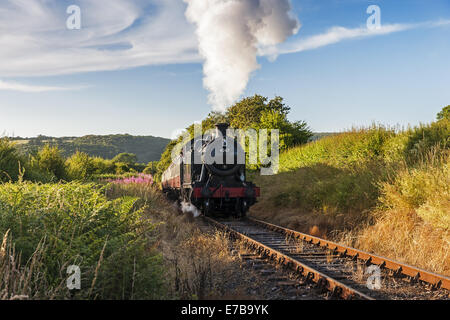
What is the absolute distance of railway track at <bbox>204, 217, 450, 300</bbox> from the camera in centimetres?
512

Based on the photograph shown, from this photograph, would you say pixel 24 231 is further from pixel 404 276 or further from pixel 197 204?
pixel 197 204

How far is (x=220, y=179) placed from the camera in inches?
532

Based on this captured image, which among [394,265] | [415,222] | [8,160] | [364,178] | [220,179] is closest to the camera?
[394,265]

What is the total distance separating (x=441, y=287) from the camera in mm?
5289

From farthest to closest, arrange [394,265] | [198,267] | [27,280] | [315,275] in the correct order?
[394,265]
[198,267]
[315,275]
[27,280]

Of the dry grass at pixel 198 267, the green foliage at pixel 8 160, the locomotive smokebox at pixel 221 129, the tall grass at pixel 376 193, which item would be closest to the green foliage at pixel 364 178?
the tall grass at pixel 376 193

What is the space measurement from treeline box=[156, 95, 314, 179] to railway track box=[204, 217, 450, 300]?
14.9m

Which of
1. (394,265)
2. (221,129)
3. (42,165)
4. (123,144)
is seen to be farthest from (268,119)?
(123,144)

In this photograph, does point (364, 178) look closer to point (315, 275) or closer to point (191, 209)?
point (315, 275)

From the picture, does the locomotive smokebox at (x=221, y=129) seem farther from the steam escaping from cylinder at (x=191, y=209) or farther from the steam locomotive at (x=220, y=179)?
the steam escaping from cylinder at (x=191, y=209)

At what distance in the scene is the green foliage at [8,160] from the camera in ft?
39.3

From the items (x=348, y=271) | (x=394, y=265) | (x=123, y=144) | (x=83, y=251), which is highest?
(x=123, y=144)

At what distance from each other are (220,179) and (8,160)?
7429 millimetres

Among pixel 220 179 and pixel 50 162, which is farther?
pixel 50 162
